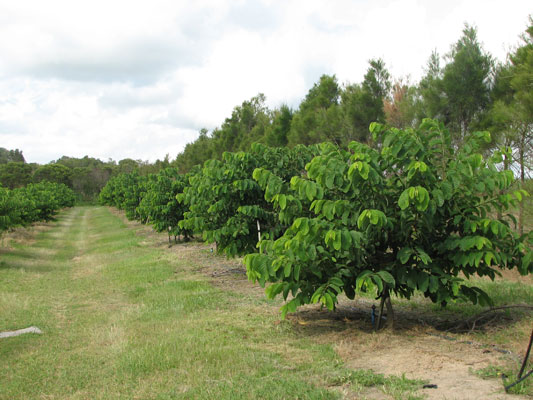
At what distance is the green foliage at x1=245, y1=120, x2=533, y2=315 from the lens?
535 cm

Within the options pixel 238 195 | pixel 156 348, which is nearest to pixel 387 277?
pixel 156 348

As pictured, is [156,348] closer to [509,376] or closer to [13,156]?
[509,376]

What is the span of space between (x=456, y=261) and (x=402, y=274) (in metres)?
0.64

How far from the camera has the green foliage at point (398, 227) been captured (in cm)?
535

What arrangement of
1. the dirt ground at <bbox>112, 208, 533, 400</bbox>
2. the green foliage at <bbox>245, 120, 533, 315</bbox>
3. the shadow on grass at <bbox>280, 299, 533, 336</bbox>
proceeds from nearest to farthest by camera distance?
1. the dirt ground at <bbox>112, 208, 533, 400</bbox>
2. the green foliage at <bbox>245, 120, 533, 315</bbox>
3. the shadow on grass at <bbox>280, 299, 533, 336</bbox>

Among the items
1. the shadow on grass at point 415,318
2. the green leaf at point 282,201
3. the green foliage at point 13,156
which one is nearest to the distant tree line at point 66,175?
the green foliage at point 13,156

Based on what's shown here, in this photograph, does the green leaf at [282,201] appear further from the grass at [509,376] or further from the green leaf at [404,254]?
the grass at [509,376]

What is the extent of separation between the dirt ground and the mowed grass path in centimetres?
28

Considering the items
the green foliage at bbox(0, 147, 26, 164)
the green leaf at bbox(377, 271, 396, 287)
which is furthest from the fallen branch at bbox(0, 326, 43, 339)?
the green foliage at bbox(0, 147, 26, 164)

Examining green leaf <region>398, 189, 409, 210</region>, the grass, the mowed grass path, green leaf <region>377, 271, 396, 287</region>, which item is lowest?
the mowed grass path

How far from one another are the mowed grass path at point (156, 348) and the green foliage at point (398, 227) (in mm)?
871

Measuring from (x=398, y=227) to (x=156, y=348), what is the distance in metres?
3.38

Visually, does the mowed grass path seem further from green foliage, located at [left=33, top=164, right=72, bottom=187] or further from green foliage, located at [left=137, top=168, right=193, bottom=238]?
green foliage, located at [left=33, top=164, right=72, bottom=187]

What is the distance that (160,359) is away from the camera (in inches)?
209
